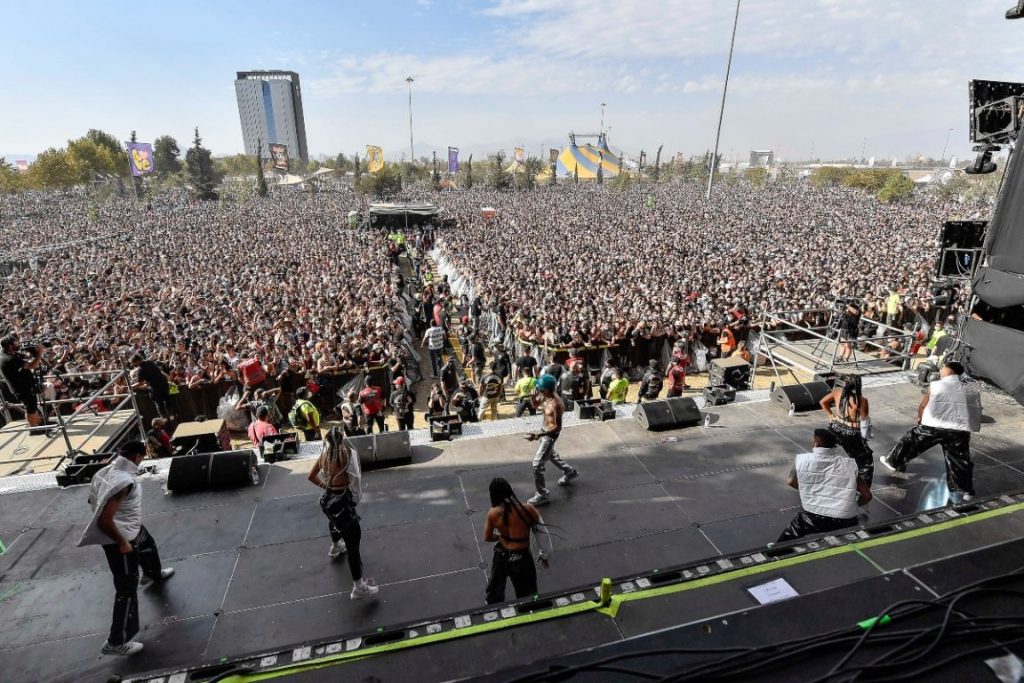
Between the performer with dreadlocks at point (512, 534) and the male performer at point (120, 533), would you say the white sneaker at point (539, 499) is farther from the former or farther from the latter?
the male performer at point (120, 533)

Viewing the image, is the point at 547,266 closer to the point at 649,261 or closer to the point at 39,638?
the point at 649,261

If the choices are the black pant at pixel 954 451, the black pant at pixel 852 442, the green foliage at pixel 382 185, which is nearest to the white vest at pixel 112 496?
the black pant at pixel 852 442

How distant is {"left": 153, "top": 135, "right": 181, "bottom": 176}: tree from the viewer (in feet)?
307

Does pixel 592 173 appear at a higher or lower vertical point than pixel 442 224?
higher

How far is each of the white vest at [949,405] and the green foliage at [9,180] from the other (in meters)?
93.3

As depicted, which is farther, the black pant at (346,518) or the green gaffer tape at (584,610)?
the black pant at (346,518)

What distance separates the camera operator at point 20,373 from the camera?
24.2 feet

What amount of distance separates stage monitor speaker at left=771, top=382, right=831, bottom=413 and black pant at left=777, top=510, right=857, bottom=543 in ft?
12.4

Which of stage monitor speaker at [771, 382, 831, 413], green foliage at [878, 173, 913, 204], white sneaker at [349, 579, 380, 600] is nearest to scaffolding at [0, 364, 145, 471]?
white sneaker at [349, 579, 380, 600]

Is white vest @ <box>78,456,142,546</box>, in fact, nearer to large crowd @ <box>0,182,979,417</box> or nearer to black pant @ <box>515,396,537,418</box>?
black pant @ <box>515,396,537,418</box>

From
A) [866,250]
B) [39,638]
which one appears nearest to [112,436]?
[39,638]

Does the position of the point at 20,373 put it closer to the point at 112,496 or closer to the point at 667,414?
the point at 112,496

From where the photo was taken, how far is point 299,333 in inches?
552

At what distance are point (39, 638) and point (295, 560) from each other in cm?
185
